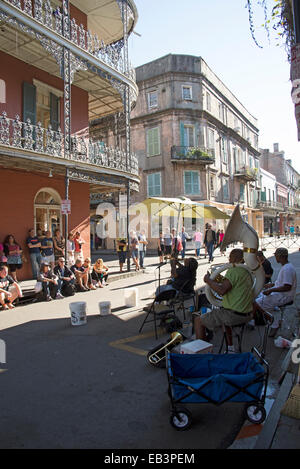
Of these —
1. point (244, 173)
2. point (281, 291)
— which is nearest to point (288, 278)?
point (281, 291)

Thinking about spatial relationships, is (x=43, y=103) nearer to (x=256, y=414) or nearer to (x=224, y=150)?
(x=256, y=414)

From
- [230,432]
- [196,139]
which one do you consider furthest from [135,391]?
[196,139]

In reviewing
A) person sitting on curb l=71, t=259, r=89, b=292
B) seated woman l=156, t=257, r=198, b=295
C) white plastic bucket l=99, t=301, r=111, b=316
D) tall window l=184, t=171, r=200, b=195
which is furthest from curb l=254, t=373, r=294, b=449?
tall window l=184, t=171, r=200, b=195

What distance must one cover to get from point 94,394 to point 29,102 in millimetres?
10859

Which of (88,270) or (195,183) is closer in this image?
(88,270)

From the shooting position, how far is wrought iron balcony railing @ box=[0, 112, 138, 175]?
32.7 ft

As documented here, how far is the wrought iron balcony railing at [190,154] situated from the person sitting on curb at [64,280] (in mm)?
18340

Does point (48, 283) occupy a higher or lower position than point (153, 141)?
lower

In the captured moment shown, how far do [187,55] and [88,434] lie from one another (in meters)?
28.5

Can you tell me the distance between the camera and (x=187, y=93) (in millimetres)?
26266

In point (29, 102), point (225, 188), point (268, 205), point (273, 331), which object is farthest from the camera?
point (268, 205)

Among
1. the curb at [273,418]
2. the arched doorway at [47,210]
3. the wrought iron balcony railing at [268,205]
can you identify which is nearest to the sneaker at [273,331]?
the curb at [273,418]

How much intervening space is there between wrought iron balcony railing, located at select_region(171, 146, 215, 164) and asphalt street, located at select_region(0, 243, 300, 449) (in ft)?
69.1

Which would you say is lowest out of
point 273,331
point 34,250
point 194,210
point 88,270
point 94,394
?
point 94,394
